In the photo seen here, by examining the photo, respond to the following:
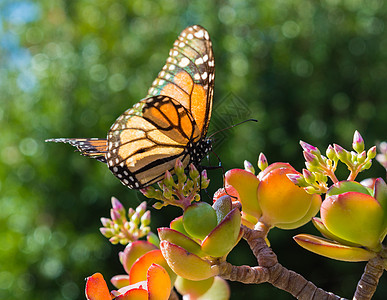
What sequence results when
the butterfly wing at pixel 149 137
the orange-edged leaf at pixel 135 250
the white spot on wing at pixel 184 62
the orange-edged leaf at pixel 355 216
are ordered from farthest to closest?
1. the white spot on wing at pixel 184 62
2. the butterfly wing at pixel 149 137
3. the orange-edged leaf at pixel 135 250
4. the orange-edged leaf at pixel 355 216

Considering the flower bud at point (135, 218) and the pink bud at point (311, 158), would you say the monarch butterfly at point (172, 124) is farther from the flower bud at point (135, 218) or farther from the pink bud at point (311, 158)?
the pink bud at point (311, 158)

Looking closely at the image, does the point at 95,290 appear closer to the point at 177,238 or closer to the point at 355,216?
the point at 177,238

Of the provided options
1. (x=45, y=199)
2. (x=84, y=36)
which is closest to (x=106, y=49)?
(x=84, y=36)

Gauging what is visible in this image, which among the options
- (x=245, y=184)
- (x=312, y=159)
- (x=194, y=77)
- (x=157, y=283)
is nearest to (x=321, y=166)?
(x=312, y=159)

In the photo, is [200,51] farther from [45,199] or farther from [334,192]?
[45,199]

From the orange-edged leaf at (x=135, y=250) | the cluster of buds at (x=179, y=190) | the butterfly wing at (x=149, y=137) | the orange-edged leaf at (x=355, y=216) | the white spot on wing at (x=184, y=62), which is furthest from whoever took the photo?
the white spot on wing at (x=184, y=62)

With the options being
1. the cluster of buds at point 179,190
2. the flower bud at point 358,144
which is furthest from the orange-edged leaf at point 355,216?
the cluster of buds at point 179,190
